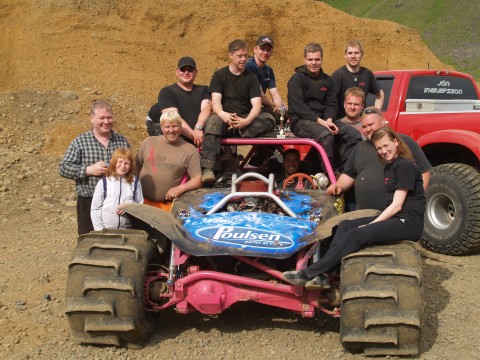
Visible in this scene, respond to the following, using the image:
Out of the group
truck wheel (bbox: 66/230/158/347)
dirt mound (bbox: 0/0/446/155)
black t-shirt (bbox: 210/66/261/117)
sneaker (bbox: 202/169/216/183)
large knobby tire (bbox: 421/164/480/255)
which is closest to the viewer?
truck wheel (bbox: 66/230/158/347)

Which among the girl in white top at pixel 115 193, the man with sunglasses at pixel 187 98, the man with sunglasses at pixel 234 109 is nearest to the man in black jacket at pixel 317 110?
the man with sunglasses at pixel 234 109

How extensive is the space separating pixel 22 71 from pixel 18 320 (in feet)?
57.1

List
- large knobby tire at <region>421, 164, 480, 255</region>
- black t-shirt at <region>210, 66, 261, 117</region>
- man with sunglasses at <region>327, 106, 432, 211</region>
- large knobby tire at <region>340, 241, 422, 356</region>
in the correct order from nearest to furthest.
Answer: large knobby tire at <region>340, 241, 422, 356</region> → man with sunglasses at <region>327, 106, 432, 211</region> → black t-shirt at <region>210, 66, 261, 117</region> → large knobby tire at <region>421, 164, 480, 255</region>

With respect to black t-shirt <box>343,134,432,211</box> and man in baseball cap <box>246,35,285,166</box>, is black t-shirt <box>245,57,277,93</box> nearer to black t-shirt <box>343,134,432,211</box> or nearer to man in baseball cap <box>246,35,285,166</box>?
man in baseball cap <box>246,35,285,166</box>

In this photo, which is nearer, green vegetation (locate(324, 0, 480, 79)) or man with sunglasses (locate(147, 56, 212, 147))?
man with sunglasses (locate(147, 56, 212, 147))

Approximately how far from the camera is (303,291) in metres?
4.71

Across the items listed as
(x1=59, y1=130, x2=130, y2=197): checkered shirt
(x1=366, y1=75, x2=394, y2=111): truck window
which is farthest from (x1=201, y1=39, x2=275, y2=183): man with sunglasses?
(x1=366, y1=75, x2=394, y2=111): truck window

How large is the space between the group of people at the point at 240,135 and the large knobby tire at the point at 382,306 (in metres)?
0.27

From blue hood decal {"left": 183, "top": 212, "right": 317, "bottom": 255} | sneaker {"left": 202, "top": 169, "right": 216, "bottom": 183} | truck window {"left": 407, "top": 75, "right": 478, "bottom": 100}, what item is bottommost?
blue hood decal {"left": 183, "top": 212, "right": 317, "bottom": 255}

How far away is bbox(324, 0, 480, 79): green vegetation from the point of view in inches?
1743

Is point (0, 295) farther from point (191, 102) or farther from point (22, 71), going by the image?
point (22, 71)

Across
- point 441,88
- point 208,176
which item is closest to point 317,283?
point 208,176

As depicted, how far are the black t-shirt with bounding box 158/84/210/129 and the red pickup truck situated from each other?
9.42ft

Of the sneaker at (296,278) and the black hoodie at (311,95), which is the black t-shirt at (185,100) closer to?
the black hoodie at (311,95)
